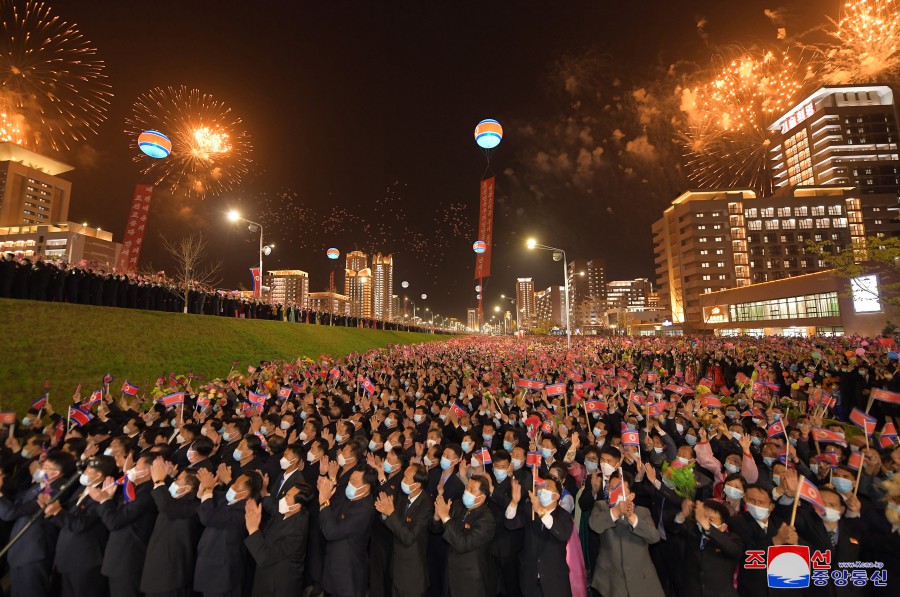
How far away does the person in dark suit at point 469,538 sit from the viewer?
15.0 ft

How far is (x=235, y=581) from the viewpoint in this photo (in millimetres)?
4625

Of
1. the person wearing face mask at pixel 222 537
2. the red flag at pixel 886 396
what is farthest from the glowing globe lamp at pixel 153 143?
the red flag at pixel 886 396

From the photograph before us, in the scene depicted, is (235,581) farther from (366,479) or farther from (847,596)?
(847,596)

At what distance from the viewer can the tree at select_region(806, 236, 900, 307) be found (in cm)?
2636

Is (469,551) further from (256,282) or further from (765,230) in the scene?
(765,230)

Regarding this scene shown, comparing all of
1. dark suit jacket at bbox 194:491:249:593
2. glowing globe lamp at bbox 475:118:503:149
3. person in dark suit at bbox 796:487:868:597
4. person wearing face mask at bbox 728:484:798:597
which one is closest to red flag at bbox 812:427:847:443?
person in dark suit at bbox 796:487:868:597

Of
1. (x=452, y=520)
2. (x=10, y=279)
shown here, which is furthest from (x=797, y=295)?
(x=10, y=279)

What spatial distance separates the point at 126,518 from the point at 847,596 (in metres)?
7.54

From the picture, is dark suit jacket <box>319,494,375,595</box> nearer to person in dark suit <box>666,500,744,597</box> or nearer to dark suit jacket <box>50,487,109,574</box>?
dark suit jacket <box>50,487,109,574</box>

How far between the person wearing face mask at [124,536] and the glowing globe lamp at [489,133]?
527 inches

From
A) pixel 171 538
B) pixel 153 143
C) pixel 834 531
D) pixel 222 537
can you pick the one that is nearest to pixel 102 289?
pixel 153 143

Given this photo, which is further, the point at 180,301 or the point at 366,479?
the point at 180,301

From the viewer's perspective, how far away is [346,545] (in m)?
4.72

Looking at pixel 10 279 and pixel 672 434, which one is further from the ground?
pixel 10 279
